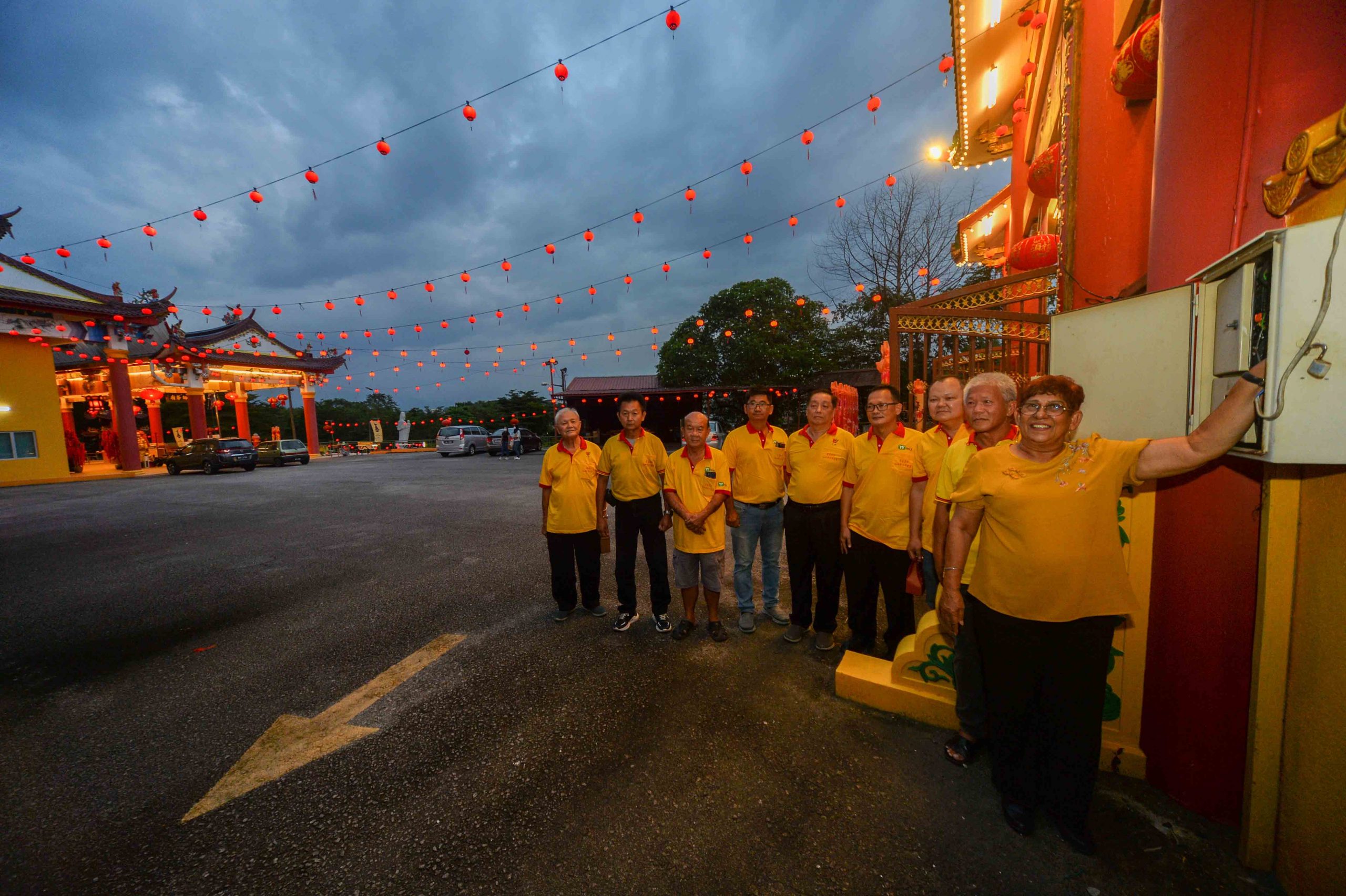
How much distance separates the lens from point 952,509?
2.32m

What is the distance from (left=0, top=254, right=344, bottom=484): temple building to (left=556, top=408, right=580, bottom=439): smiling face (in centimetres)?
2135

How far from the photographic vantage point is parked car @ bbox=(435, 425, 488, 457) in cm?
2200

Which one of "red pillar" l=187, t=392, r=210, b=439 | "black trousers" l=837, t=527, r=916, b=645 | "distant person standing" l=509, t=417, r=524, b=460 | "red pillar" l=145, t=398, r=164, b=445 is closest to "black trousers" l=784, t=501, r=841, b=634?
"black trousers" l=837, t=527, r=916, b=645

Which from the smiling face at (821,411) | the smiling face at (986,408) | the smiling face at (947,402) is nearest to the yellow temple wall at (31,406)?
the smiling face at (821,411)

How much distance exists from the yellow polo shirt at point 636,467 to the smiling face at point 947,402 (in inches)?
71.8

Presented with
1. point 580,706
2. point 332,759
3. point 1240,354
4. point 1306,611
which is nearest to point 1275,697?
point 1306,611

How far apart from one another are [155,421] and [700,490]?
3011 centimetres

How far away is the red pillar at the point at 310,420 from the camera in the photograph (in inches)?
1001

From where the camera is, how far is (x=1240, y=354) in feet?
5.23

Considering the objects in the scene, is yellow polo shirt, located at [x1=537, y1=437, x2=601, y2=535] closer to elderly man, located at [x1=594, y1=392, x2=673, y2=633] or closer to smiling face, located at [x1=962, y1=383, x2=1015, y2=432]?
elderly man, located at [x1=594, y1=392, x2=673, y2=633]

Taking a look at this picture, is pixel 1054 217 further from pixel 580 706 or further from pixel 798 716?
pixel 580 706

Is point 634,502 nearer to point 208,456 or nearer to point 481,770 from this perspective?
point 481,770

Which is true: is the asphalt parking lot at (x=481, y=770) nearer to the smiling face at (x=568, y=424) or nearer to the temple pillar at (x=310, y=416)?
the smiling face at (x=568, y=424)

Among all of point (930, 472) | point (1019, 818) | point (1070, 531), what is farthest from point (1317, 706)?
point (930, 472)
